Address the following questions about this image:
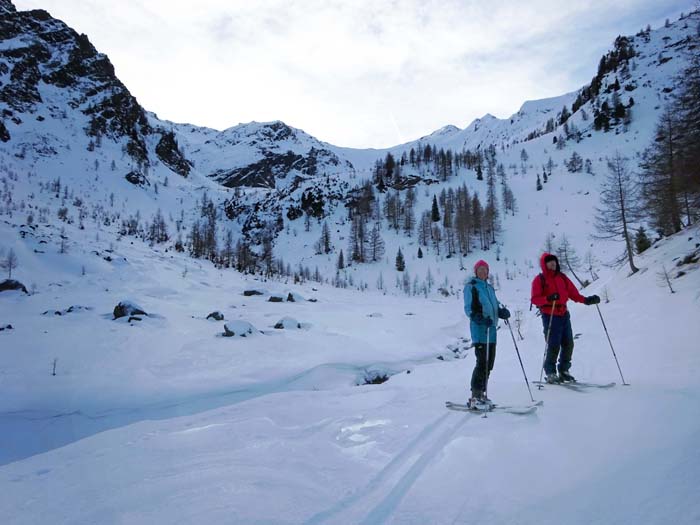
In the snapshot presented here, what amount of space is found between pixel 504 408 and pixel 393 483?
91.6 inches

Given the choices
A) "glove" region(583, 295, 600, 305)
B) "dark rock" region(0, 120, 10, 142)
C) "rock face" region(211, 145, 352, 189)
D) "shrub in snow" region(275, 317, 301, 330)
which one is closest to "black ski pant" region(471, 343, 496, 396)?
"glove" region(583, 295, 600, 305)

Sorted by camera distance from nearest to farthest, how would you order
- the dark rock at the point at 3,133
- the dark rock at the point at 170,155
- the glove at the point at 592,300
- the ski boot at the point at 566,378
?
the glove at the point at 592,300 → the ski boot at the point at 566,378 → the dark rock at the point at 3,133 → the dark rock at the point at 170,155

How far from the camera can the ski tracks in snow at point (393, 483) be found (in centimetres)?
255

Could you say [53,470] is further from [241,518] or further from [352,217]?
[352,217]

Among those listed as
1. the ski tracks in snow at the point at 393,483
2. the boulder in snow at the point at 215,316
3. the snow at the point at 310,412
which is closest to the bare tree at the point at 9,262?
the snow at the point at 310,412

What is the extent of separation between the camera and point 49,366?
7457 millimetres

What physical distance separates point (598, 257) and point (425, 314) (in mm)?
30487

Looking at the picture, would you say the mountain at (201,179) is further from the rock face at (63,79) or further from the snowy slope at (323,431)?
the snowy slope at (323,431)

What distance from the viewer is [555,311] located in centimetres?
561

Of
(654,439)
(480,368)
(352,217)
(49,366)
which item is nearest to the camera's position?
(654,439)

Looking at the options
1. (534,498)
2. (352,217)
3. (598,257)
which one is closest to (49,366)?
(534,498)

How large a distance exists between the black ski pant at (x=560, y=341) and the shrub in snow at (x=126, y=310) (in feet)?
36.7

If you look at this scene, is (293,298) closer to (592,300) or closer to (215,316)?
(215,316)

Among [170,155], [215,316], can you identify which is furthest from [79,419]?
[170,155]
